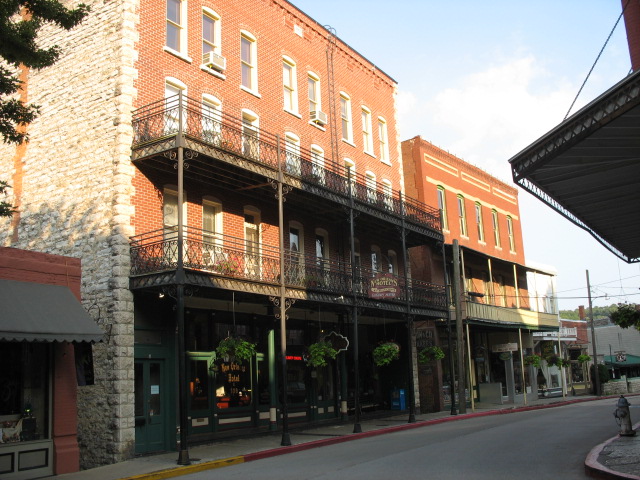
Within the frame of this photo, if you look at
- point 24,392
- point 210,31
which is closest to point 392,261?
point 210,31

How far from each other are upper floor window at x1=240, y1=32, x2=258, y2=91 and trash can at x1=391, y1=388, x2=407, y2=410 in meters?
13.4

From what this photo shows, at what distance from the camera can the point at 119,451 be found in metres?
14.7

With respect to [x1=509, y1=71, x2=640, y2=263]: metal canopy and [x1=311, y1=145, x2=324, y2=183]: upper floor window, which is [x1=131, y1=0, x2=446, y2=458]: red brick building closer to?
[x1=311, y1=145, x2=324, y2=183]: upper floor window

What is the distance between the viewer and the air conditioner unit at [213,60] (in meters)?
19.2

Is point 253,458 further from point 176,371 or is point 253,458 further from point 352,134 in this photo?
point 352,134

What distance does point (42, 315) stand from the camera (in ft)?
42.6

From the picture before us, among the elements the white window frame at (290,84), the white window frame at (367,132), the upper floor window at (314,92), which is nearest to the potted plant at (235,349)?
the white window frame at (290,84)

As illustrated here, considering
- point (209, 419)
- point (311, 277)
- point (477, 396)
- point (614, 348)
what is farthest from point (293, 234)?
point (614, 348)

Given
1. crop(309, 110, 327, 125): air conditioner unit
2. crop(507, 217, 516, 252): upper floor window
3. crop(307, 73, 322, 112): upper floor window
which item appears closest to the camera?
crop(309, 110, 327, 125): air conditioner unit

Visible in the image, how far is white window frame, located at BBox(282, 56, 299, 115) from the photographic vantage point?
75.8 ft

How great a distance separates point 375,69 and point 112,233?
16650 millimetres

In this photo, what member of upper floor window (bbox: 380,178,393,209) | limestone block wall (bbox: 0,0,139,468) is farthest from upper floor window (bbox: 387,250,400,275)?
limestone block wall (bbox: 0,0,139,468)

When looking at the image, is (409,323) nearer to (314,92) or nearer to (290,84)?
(314,92)

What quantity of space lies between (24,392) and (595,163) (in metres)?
12.5
